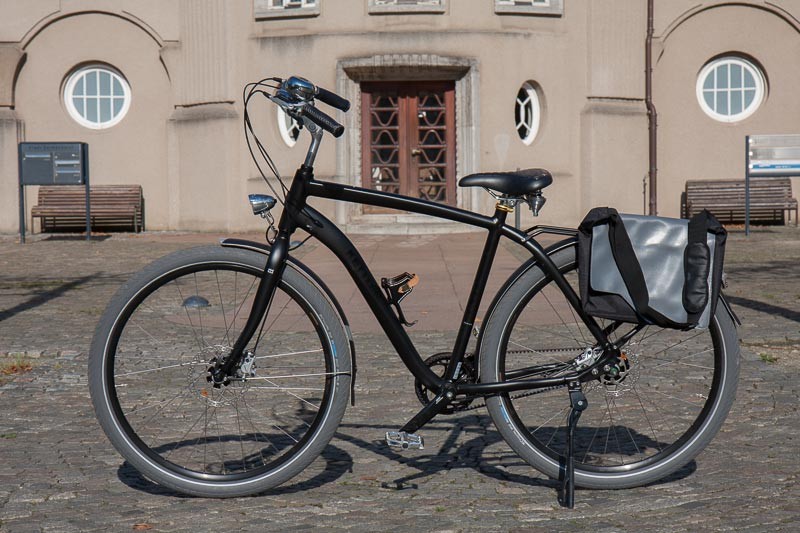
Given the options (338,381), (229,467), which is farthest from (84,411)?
(338,381)

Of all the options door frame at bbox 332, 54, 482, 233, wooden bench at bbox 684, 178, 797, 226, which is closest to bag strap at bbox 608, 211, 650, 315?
door frame at bbox 332, 54, 482, 233

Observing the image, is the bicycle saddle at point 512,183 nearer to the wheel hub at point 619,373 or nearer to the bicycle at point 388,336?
the bicycle at point 388,336

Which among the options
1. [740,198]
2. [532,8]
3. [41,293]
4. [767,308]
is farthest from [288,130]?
[767,308]

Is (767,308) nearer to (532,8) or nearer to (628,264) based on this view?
(628,264)

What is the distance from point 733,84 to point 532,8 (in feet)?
14.5

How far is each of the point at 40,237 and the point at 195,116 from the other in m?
3.45

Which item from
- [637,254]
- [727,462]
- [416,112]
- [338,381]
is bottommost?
[727,462]

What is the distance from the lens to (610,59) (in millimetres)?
19906

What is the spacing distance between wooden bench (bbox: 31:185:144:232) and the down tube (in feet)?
55.8

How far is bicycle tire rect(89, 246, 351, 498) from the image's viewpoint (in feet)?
12.6

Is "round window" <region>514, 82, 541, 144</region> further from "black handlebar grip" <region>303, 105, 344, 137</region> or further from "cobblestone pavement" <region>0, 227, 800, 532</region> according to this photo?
"black handlebar grip" <region>303, 105, 344, 137</region>

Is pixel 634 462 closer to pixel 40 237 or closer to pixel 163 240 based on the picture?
pixel 163 240

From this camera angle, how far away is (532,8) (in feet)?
63.1

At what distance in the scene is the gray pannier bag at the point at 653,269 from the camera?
146 inches
